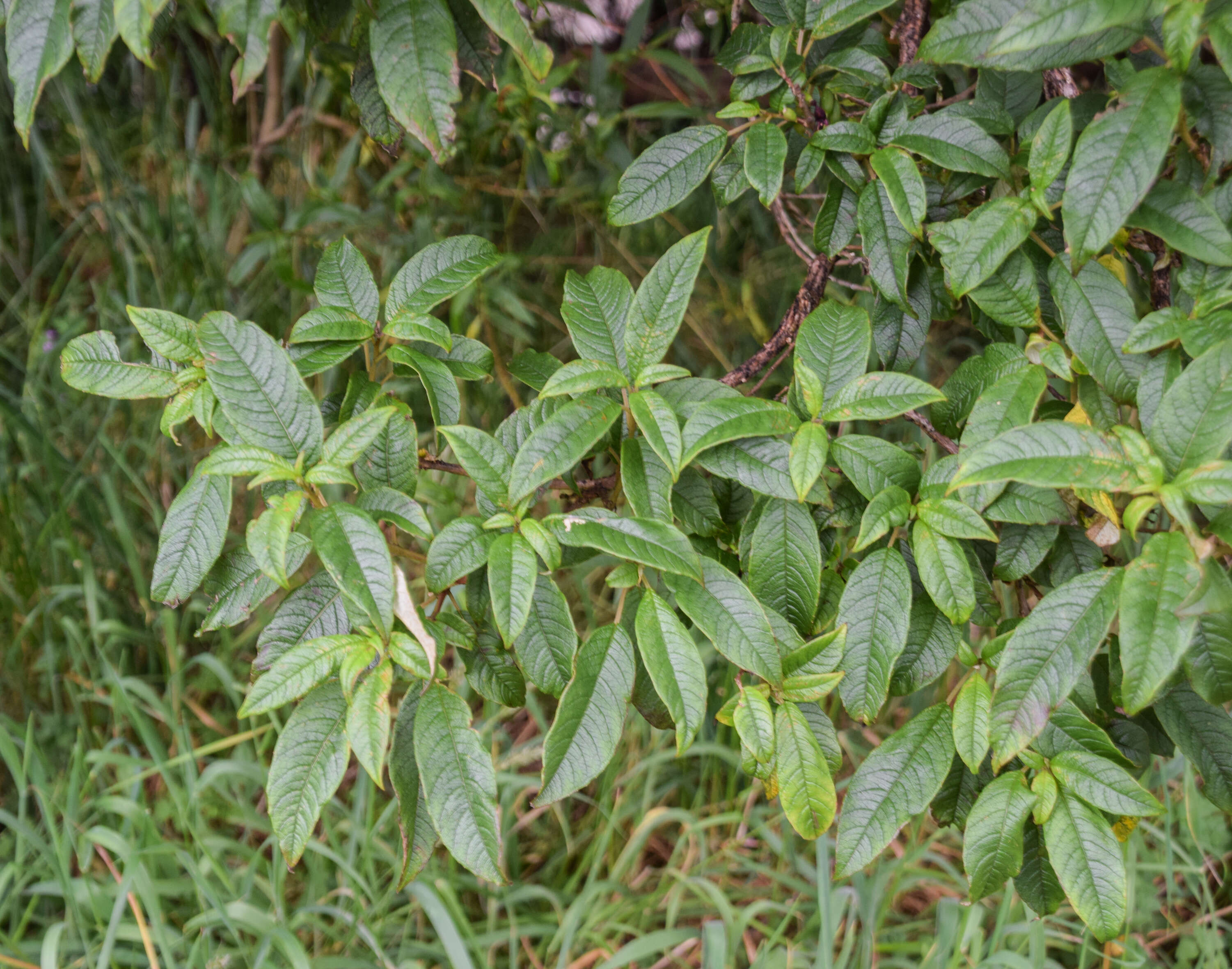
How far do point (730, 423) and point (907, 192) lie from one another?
0.25m

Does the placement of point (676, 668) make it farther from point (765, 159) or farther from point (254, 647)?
point (254, 647)

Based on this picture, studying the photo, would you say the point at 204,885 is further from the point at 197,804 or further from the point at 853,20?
the point at 853,20

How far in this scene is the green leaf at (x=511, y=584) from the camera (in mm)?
582

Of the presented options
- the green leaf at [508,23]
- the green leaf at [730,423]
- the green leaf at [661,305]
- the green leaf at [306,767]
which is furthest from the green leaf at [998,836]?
the green leaf at [508,23]

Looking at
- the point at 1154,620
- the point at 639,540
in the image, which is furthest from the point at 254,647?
the point at 1154,620

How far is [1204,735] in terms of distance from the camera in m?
0.67

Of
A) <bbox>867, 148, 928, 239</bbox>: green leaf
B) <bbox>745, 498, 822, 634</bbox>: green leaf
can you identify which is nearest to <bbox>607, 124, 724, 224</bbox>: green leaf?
<bbox>867, 148, 928, 239</bbox>: green leaf

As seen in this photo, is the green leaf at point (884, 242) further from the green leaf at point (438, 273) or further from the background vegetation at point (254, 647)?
the background vegetation at point (254, 647)

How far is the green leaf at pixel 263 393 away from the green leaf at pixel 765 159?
397mm

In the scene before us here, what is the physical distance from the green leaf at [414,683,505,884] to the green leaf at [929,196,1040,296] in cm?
50

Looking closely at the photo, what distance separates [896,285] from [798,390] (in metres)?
0.14

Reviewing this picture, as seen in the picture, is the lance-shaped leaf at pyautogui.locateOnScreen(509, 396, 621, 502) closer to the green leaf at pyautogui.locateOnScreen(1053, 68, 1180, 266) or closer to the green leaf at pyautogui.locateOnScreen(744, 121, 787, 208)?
the green leaf at pyautogui.locateOnScreen(744, 121, 787, 208)

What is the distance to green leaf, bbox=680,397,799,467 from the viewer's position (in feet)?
2.02

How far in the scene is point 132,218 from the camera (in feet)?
7.03
